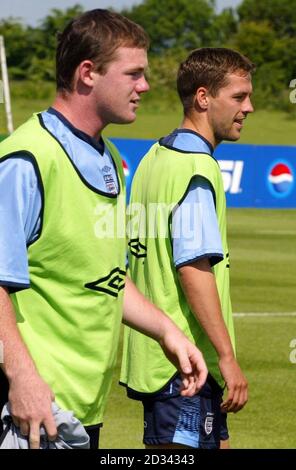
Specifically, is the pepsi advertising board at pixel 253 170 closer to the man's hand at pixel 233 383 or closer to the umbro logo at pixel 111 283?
the man's hand at pixel 233 383

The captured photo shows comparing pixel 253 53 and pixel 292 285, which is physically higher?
pixel 253 53

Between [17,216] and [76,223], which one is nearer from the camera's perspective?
[17,216]

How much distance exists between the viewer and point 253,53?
223 feet

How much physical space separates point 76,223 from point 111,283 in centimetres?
30

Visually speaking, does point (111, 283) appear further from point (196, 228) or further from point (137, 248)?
point (137, 248)

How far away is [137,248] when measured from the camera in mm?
6438

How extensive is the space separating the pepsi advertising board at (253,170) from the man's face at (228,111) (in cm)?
2082

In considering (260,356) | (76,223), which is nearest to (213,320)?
(76,223)

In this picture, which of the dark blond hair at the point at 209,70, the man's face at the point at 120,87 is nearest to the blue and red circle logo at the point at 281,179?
the dark blond hair at the point at 209,70

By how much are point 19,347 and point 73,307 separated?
440 millimetres

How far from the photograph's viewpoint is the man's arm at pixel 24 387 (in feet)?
13.8

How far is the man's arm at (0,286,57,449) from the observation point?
4.22 meters

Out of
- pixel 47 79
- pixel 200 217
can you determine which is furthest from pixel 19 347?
pixel 47 79
